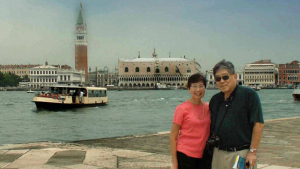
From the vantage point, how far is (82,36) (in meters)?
120

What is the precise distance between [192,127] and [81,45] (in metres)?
115

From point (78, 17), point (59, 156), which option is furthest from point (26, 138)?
point (78, 17)

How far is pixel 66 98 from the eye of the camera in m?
26.1

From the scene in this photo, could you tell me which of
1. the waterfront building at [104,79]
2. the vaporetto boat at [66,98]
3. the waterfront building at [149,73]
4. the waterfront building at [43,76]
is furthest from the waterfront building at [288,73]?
the vaporetto boat at [66,98]

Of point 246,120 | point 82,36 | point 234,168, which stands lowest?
point 234,168

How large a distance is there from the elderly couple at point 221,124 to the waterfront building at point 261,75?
112411 millimetres

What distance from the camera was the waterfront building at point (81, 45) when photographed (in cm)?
11225

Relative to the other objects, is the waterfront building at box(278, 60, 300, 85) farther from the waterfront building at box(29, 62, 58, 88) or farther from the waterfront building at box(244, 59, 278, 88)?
the waterfront building at box(29, 62, 58, 88)

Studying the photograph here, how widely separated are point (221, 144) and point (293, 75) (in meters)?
111

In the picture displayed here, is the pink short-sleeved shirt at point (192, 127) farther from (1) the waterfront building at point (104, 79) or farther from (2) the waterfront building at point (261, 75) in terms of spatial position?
(1) the waterfront building at point (104, 79)

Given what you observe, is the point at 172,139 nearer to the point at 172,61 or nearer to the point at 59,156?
the point at 59,156

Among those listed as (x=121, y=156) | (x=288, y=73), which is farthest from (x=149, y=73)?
(x=121, y=156)

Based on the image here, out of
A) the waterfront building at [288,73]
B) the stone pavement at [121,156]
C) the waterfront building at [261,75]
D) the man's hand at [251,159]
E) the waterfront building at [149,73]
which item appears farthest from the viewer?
the waterfront building at [261,75]

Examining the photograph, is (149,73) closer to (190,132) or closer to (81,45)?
(81,45)
